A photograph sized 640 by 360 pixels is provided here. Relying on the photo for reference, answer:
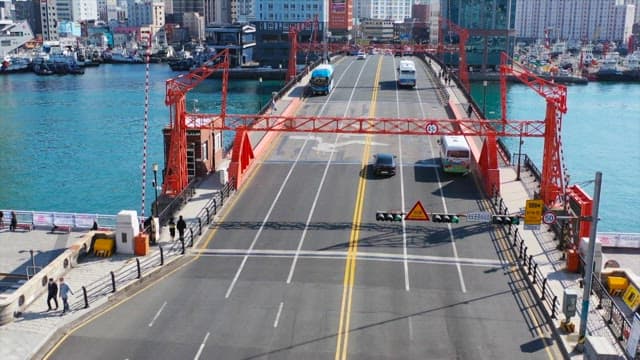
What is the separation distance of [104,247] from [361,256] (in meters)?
12.8

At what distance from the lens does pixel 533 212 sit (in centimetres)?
3406

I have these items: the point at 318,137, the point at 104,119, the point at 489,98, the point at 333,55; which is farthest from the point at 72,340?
the point at 333,55

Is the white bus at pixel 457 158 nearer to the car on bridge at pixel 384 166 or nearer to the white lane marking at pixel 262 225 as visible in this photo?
the car on bridge at pixel 384 166

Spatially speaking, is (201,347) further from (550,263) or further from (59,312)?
(550,263)

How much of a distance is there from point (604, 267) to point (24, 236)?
101 ft

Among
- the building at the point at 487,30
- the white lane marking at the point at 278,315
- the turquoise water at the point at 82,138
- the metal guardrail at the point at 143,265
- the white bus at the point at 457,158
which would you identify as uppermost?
the building at the point at 487,30

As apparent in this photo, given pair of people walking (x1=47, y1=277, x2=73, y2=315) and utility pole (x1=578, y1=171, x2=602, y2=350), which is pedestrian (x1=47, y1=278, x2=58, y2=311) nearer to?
pair of people walking (x1=47, y1=277, x2=73, y2=315)

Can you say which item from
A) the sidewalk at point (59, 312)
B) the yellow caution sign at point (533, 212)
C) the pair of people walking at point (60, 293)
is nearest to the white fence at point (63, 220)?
the sidewalk at point (59, 312)

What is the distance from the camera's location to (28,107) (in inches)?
4975

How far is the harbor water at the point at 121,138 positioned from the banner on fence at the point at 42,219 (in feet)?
63.1

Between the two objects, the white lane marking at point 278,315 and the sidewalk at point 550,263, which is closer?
the sidewalk at point 550,263

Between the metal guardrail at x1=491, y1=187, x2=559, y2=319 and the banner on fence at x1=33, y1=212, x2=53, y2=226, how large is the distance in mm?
25705

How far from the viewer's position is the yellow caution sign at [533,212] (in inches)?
1339

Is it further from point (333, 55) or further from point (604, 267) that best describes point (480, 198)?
point (333, 55)
